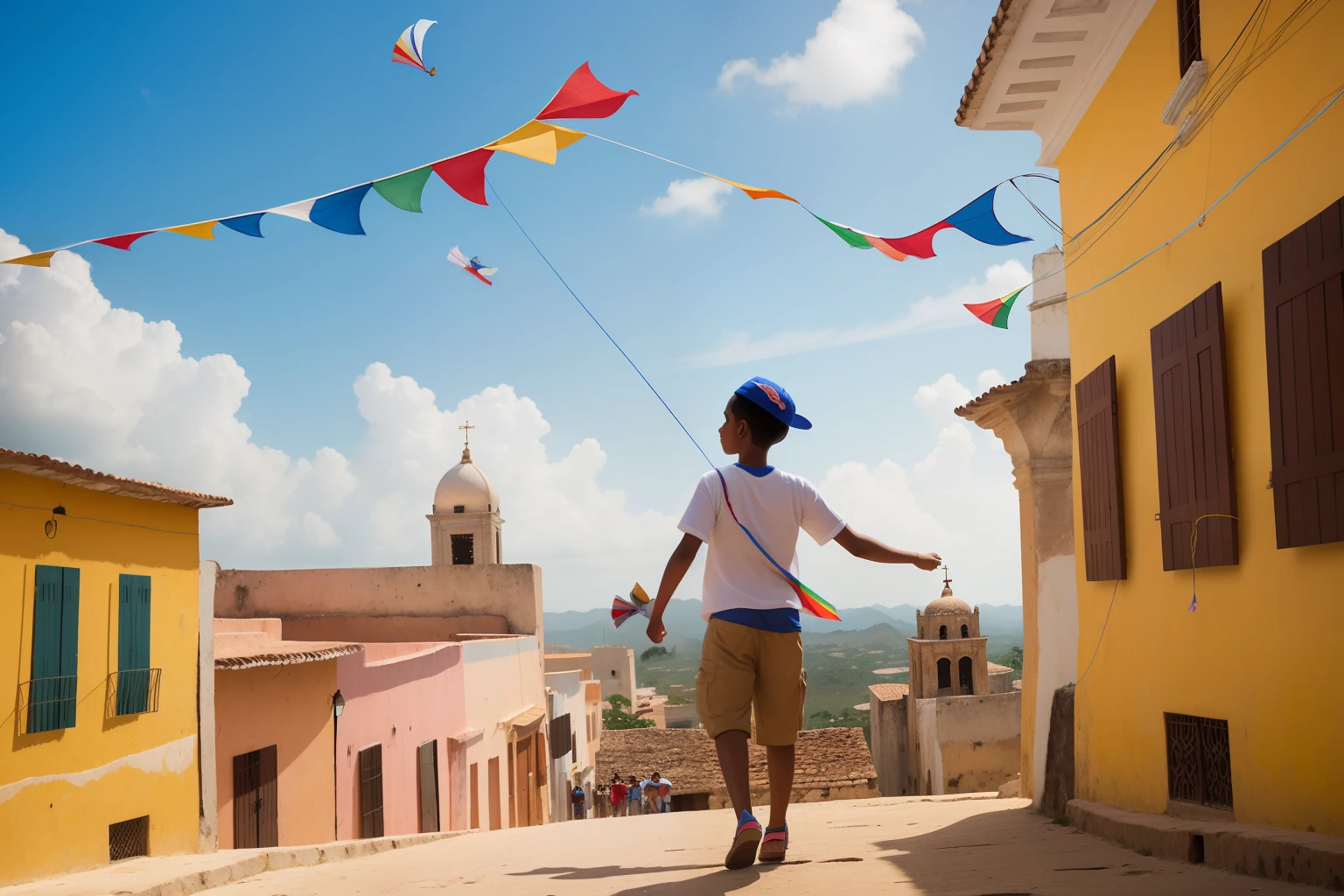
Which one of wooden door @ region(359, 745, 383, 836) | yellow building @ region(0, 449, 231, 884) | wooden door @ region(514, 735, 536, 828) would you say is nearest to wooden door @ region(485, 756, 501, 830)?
wooden door @ region(514, 735, 536, 828)

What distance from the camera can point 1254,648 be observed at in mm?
4258

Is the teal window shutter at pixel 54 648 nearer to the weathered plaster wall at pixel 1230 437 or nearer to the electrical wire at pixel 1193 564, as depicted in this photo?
the weathered plaster wall at pixel 1230 437

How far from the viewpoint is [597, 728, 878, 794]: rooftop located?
30.5 metres

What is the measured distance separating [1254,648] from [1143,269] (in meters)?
2.09

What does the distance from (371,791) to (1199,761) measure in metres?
12.7

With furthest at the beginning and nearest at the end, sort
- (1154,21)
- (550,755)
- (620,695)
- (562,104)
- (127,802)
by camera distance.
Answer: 1. (620,695)
2. (550,755)
3. (127,802)
4. (562,104)
5. (1154,21)

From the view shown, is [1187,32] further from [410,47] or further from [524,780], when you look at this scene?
[524,780]

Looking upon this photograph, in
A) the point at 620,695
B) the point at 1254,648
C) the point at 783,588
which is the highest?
the point at 783,588

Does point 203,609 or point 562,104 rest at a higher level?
point 562,104

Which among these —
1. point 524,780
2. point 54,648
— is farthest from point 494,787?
point 54,648

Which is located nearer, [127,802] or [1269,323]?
[1269,323]

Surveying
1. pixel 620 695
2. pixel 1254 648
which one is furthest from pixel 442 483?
pixel 620 695

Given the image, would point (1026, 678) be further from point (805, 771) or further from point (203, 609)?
point (805, 771)

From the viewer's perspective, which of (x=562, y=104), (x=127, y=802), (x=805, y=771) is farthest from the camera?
(x=805, y=771)
